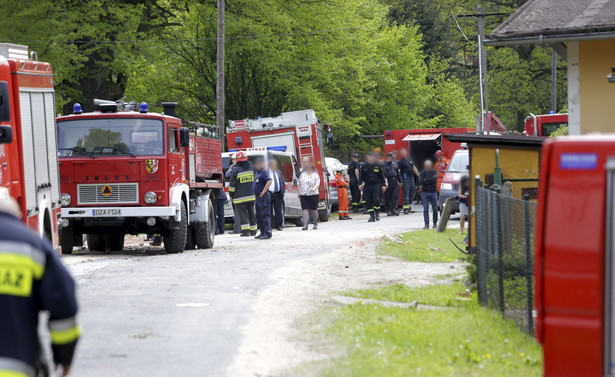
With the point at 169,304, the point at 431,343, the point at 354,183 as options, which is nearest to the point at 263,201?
the point at 169,304

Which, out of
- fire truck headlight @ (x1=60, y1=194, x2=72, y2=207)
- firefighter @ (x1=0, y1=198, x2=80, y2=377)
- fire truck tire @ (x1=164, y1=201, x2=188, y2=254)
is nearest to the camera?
firefighter @ (x1=0, y1=198, x2=80, y2=377)

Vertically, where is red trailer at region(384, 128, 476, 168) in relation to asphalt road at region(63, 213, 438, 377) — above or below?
above

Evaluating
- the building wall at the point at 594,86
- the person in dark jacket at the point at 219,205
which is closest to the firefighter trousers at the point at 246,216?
the person in dark jacket at the point at 219,205

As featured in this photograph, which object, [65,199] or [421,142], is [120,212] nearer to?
[65,199]

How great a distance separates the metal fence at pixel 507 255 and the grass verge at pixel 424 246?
531 cm

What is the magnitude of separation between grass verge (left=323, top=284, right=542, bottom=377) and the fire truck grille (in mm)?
7759

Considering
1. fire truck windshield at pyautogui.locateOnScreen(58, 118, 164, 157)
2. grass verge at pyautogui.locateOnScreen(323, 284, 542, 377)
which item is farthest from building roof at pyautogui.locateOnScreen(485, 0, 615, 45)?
fire truck windshield at pyautogui.locateOnScreen(58, 118, 164, 157)

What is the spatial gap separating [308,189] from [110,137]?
8.19 meters

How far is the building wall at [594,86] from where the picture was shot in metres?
15.1

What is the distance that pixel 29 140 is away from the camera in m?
13.8

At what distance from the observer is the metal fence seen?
9.63m

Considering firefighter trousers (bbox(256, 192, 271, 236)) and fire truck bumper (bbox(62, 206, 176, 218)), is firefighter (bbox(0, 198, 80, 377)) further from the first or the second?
firefighter trousers (bbox(256, 192, 271, 236))

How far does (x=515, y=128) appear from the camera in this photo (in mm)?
64000

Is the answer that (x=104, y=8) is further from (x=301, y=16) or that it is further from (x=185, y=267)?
(x=185, y=267)
